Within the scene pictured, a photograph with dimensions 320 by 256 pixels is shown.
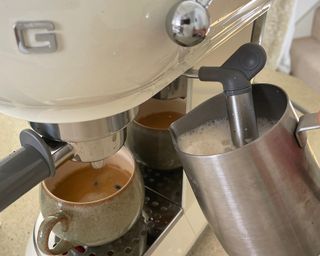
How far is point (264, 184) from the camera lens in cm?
29

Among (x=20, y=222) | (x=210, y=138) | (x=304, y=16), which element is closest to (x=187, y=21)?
(x=210, y=138)

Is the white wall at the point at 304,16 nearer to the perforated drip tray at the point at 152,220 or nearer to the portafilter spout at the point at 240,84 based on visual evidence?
the perforated drip tray at the point at 152,220

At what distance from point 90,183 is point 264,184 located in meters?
0.21

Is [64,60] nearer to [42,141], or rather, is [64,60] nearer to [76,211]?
[42,141]

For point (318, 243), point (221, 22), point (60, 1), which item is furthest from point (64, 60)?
point (318, 243)

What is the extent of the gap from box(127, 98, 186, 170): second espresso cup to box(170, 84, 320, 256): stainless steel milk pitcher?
0.52ft

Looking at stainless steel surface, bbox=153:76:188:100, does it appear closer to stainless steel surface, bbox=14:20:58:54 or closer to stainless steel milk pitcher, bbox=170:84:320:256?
stainless steel milk pitcher, bbox=170:84:320:256

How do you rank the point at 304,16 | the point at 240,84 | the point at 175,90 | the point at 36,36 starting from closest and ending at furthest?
1. the point at 36,36
2. the point at 240,84
3. the point at 175,90
4. the point at 304,16

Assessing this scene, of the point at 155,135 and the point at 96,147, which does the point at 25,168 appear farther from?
the point at 155,135

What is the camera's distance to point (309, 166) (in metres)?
0.32

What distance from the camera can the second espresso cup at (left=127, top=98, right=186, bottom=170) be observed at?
1.63 feet

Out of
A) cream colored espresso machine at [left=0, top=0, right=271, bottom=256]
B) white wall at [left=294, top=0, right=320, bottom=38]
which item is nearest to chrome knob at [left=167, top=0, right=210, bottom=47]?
cream colored espresso machine at [left=0, top=0, right=271, bottom=256]

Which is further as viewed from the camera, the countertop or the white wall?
the white wall

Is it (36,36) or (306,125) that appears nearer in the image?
(36,36)
